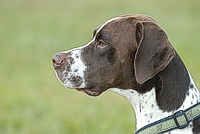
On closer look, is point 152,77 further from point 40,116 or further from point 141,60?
point 40,116

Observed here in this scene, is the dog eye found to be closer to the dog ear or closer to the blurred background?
the dog ear

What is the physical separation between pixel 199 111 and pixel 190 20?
1639 cm

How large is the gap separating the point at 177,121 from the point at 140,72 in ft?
1.56

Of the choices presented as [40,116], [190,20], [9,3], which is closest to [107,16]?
[190,20]

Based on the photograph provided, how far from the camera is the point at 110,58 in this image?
4.67 meters

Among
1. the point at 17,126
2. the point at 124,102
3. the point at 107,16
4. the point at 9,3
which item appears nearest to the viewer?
the point at 17,126

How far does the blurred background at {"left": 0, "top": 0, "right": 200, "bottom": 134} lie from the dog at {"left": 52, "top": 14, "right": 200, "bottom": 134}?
2598 millimetres

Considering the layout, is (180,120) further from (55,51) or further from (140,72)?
(55,51)

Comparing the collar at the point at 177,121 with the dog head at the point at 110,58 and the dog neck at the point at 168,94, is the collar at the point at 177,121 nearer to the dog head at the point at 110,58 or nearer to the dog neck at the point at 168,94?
the dog neck at the point at 168,94

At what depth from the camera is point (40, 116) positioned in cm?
800

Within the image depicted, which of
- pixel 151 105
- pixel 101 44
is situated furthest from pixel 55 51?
pixel 151 105

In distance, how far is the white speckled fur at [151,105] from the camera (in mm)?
4266

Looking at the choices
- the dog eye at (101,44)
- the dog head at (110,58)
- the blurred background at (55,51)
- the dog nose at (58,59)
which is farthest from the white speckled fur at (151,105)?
the blurred background at (55,51)

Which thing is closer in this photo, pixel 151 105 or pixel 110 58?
pixel 151 105
